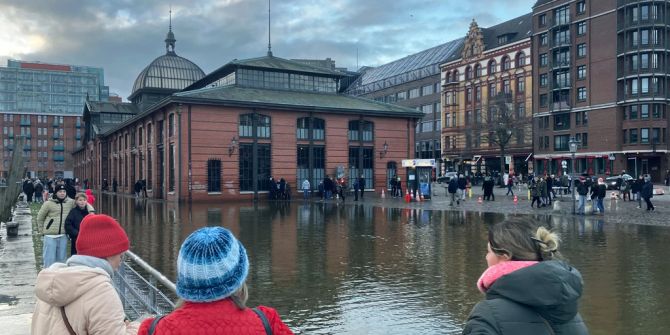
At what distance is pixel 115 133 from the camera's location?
2409 inches

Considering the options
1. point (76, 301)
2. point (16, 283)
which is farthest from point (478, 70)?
point (76, 301)

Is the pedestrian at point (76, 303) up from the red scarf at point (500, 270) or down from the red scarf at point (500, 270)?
down

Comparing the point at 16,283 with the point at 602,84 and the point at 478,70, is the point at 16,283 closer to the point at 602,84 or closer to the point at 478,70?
the point at 602,84

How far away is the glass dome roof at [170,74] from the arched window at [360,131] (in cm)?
2675

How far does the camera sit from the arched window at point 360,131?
44625mm

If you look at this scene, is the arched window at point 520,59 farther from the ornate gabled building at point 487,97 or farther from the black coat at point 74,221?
the black coat at point 74,221

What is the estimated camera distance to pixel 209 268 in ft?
7.54

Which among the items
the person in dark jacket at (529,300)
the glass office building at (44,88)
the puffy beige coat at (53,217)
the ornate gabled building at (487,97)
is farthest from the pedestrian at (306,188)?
the glass office building at (44,88)

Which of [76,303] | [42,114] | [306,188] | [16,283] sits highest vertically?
[42,114]

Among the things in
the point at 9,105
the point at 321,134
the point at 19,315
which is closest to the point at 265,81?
the point at 321,134

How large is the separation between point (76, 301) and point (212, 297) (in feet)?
3.81

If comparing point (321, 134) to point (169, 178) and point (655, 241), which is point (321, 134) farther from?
point (655, 241)

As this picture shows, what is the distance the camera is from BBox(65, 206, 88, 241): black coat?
30.1 ft

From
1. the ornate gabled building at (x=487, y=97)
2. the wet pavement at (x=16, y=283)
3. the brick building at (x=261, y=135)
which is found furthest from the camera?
the ornate gabled building at (x=487, y=97)
